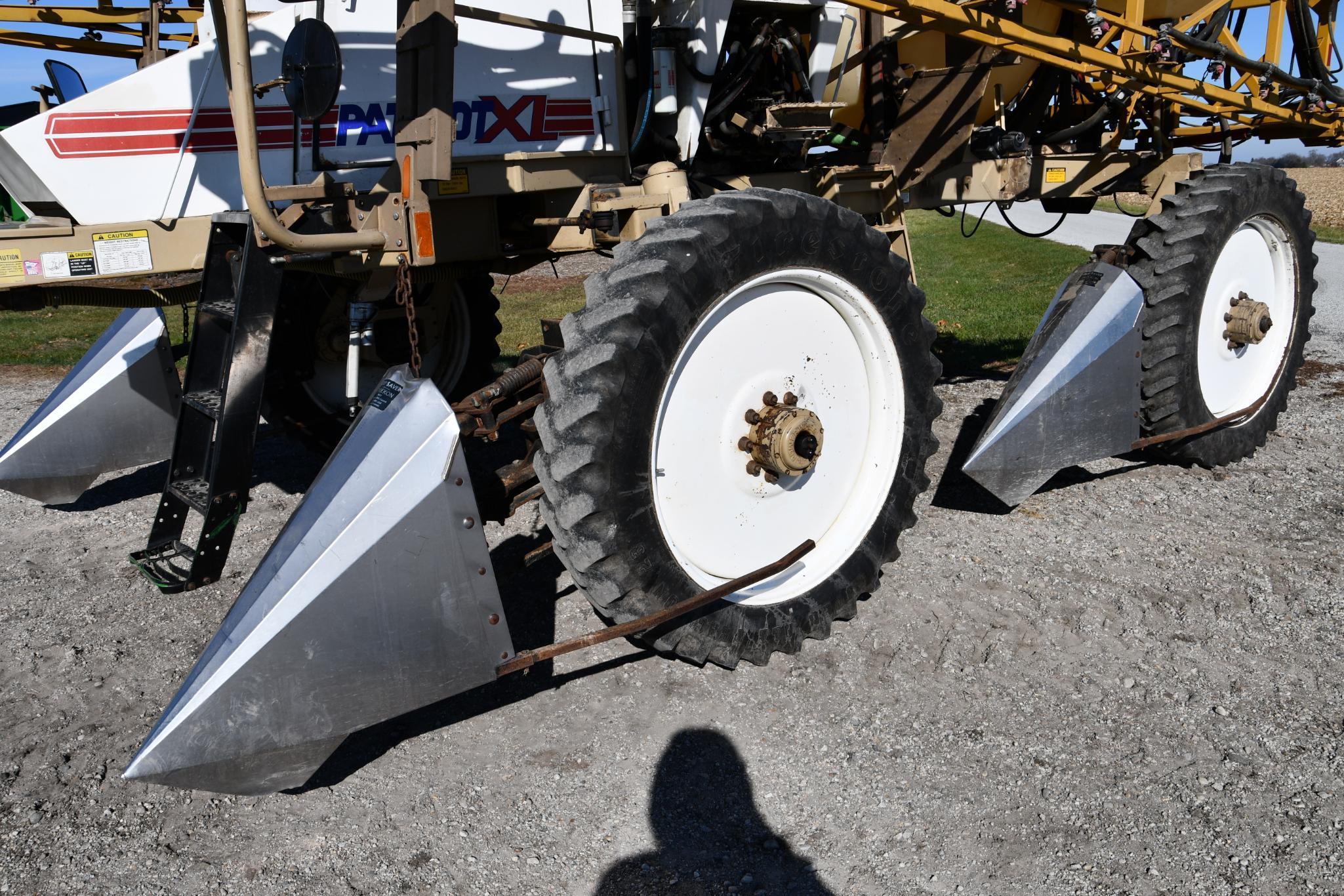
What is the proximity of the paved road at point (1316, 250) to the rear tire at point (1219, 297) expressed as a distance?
32 cm

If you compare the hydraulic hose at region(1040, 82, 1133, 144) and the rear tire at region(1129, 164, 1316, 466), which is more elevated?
the hydraulic hose at region(1040, 82, 1133, 144)

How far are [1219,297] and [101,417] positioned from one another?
545 cm

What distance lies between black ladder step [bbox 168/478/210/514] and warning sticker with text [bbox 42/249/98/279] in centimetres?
79

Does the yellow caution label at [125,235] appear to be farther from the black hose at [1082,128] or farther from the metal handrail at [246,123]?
the black hose at [1082,128]

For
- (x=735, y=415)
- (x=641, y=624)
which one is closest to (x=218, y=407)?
(x=641, y=624)

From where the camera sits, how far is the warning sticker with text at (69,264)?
362 centimetres

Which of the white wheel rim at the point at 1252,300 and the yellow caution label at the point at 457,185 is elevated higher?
the yellow caution label at the point at 457,185

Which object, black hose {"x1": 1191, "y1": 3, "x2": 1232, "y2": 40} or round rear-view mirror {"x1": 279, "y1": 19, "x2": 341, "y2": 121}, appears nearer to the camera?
round rear-view mirror {"x1": 279, "y1": 19, "x2": 341, "y2": 121}

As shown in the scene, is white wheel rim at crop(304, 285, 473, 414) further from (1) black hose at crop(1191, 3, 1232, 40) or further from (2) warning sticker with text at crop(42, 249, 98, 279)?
(1) black hose at crop(1191, 3, 1232, 40)

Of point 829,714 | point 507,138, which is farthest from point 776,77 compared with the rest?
point 829,714

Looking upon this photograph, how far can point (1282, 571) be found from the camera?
4.08m

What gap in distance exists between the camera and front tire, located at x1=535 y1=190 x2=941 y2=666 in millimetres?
2941

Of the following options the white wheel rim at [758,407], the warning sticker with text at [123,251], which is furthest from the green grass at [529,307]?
the white wheel rim at [758,407]

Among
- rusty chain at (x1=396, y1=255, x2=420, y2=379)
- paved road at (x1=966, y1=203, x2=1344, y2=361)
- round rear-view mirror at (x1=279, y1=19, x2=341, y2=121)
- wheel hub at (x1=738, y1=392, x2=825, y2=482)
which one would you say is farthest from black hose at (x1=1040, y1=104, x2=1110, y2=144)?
round rear-view mirror at (x1=279, y1=19, x2=341, y2=121)
